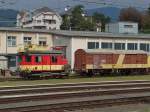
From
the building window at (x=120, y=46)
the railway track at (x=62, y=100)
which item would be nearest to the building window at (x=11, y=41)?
the building window at (x=120, y=46)

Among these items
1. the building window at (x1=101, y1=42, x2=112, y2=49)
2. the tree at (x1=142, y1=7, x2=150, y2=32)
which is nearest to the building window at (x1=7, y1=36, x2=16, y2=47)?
the building window at (x1=101, y1=42, x2=112, y2=49)

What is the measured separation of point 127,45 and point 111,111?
171ft

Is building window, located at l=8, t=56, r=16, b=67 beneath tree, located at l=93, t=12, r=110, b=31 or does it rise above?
beneath

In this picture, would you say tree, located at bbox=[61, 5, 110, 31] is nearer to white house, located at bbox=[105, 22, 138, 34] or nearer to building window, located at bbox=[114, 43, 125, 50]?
white house, located at bbox=[105, 22, 138, 34]

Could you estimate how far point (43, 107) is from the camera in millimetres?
17922

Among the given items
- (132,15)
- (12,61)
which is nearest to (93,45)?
(12,61)

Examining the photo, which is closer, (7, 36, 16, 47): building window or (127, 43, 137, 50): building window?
(7, 36, 16, 47): building window

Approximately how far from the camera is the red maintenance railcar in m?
44.5

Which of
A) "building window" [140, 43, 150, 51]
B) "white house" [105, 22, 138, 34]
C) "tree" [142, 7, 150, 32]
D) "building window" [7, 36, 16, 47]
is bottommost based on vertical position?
"building window" [140, 43, 150, 51]

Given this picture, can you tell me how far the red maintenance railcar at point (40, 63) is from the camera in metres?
44.5

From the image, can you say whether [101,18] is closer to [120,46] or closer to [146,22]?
[146,22]

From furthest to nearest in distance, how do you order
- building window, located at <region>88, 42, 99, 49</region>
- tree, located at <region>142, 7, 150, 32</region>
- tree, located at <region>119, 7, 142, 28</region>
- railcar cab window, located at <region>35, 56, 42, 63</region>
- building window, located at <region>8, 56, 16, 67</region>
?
1. tree, located at <region>119, 7, 142, 28</region>
2. tree, located at <region>142, 7, 150, 32</region>
3. building window, located at <region>88, 42, 99, 49</region>
4. building window, located at <region>8, 56, 16, 67</region>
5. railcar cab window, located at <region>35, 56, 42, 63</region>

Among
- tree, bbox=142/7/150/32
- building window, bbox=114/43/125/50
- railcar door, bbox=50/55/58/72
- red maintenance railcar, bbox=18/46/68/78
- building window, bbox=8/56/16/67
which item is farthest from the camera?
tree, bbox=142/7/150/32

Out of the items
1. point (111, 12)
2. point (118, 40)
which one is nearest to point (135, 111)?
point (118, 40)
